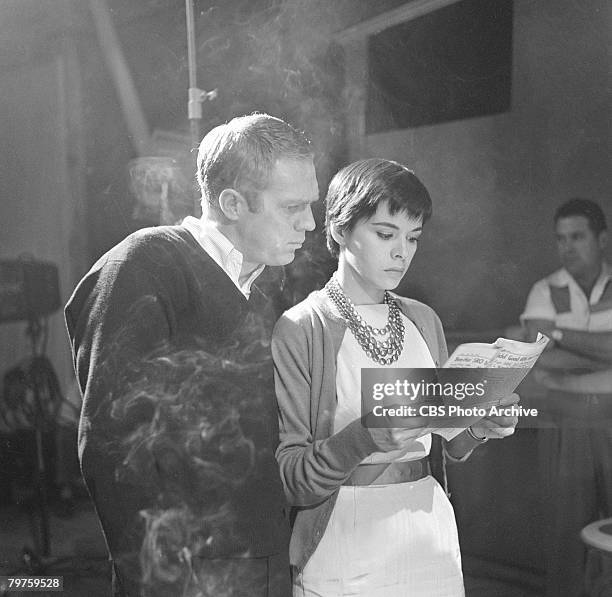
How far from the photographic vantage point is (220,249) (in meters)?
1.53

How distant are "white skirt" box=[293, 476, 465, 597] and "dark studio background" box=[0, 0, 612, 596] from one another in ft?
0.66

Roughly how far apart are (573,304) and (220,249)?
845mm

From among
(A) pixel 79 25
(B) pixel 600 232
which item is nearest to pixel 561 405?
(B) pixel 600 232

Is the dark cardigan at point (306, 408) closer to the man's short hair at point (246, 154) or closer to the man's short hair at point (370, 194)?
the man's short hair at point (370, 194)

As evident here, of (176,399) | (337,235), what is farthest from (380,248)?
(176,399)

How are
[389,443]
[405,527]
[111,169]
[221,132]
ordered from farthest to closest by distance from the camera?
[111,169] < [221,132] < [405,527] < [389,443]

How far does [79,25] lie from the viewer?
5.96ft

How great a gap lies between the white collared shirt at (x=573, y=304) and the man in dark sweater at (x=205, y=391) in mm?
572

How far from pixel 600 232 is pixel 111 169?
3.99 feet

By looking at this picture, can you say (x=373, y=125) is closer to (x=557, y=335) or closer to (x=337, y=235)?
(x=337, y=235)

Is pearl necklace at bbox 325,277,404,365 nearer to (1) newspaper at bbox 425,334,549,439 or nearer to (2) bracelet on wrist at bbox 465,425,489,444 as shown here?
(1) newspaper at bbox 425,334,549,439

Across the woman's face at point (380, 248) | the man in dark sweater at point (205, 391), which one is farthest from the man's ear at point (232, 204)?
the woman's face at point (380, 248)

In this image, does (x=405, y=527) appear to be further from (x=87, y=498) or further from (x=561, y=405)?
(x=87, y=498)

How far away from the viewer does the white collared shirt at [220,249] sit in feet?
4.99
